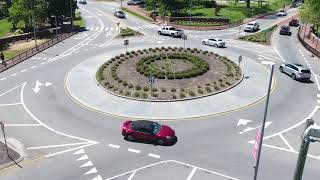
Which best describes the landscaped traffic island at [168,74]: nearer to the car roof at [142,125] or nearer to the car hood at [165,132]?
the car roof at [142,125]

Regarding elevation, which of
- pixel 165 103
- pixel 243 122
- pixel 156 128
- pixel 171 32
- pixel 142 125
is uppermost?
pixel 171 32

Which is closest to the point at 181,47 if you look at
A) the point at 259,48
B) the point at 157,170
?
the point at 259,48

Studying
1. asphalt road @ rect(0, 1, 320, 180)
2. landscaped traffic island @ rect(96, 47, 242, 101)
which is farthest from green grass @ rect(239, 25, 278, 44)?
asphalt road @ rect(0, 1, 320, 180)

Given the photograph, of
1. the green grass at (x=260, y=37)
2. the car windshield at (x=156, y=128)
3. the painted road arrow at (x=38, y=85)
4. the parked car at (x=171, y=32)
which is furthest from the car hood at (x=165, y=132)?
the parked car at (x=171, y=32)

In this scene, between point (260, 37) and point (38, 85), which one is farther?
point (260, 37)

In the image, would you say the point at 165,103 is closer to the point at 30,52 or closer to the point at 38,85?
the point at 38,85

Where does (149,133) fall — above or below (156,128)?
below

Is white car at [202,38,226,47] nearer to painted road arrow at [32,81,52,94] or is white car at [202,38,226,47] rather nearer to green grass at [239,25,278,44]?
green grass at [239,25,278,44]

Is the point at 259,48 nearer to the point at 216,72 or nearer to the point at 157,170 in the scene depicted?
the point at 216,72

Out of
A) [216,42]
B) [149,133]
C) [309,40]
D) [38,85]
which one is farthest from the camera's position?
[309,40]

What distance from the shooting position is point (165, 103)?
39.2 metres

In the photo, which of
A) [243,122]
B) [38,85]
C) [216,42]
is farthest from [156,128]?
[216,42]

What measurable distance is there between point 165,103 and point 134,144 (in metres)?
8.95

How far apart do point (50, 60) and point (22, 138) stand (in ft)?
84.2
